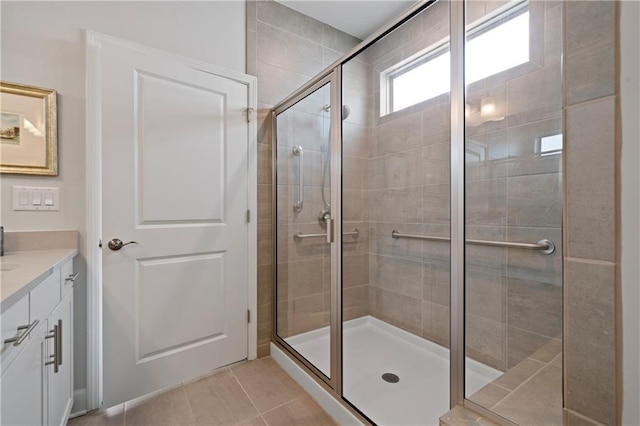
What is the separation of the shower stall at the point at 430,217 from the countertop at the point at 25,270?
129 cm

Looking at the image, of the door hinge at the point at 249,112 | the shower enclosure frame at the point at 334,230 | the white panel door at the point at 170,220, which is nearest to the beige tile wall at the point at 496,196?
the shower enclosure frame at the point at 334,230

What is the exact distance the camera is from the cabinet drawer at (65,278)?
1.27m

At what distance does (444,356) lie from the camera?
2098 mm

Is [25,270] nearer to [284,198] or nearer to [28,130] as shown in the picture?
[28,130]

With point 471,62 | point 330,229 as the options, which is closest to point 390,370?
point 330,229

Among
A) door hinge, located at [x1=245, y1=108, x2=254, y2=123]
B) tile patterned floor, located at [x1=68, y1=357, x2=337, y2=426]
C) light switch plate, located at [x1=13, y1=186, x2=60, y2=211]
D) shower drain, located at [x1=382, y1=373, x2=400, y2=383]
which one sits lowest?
tile patterned floor, located at [x1=68, y1=357, x2=337, y2=426]

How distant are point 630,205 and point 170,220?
79.8 inches

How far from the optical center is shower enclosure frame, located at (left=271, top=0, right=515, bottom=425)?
3.68ft

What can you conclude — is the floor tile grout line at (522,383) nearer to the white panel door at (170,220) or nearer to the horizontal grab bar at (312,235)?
the horizontal grab bar at (312,235)

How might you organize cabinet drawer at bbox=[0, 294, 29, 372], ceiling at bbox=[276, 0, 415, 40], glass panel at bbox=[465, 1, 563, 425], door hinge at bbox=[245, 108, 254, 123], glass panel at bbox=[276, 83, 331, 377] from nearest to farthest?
cabinet drawer at bbox=[0, 294, 29, 372]
glass panel at bbox=[465, 1, 563, 425]
glass panel at bbox=[276, 83, 331, 377]
door hinge at bbox=[245, 108, 254, 123]
ceiling at bbox=[276, 0, 415, 40]

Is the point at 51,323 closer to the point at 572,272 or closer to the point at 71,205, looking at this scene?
the point at 71,205

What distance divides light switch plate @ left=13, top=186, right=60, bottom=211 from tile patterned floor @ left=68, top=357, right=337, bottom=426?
1.16 m

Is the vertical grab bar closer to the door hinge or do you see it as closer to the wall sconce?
the door hinge

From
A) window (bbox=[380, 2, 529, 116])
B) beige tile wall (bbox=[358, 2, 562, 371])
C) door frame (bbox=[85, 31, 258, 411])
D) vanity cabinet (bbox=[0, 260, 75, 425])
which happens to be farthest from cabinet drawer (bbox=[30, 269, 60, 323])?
window (bbox=[380, 2, 529, 116])
